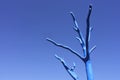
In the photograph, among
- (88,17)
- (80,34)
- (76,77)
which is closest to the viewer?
(88,17)

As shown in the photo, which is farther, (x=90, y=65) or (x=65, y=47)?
(x=65, y=47)

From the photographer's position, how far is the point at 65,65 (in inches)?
135

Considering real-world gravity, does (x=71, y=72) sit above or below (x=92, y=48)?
below

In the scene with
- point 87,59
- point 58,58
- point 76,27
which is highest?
point 76,27

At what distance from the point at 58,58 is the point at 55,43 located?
443mm

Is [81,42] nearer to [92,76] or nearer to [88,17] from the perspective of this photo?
[92,76]

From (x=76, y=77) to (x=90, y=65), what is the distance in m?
0.34

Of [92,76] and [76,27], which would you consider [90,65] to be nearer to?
[92,76]

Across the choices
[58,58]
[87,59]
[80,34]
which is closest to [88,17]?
[87,59]

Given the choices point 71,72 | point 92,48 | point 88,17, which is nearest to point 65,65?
point 71,72

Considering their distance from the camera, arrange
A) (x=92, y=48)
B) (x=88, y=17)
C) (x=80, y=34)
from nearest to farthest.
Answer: (x=88, y=17) < (x=80, y=34) < (x=92, y=48)

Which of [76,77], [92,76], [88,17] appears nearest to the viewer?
[88,17]

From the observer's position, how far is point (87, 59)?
301 cm

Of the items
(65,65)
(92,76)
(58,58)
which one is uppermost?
(58,58)
